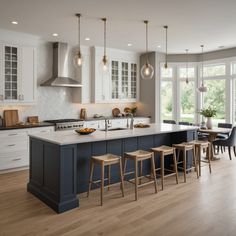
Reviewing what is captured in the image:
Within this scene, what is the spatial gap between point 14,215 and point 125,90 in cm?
543

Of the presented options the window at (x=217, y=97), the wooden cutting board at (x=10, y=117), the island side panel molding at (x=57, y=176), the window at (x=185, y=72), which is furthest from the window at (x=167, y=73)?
the island side panel molding at (x=57, y=176)

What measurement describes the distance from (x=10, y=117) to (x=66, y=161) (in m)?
2.94

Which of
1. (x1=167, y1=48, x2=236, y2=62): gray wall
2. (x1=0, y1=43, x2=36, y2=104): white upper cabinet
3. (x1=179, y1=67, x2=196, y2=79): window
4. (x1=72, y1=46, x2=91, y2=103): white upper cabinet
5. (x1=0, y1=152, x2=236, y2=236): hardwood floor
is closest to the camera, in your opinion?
(x1=0, y1=152, x2=236, y2=236): hardwood floor

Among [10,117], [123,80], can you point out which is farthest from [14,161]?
[123,80]

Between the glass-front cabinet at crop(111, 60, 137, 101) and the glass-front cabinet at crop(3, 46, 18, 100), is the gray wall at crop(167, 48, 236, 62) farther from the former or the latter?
the glass-front cabinet at crop(3, 46, 18, 100)

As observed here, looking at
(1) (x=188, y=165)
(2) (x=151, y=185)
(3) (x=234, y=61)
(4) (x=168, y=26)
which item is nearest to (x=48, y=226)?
(2) (x=151, y=185)

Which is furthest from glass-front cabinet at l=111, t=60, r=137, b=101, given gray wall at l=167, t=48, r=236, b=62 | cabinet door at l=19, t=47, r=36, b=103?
cabinet door at l=19, t=47, r=36, b=103

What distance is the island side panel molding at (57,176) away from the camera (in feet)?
11.4

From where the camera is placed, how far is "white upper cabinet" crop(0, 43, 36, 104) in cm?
555

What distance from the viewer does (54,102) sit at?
6.86 metres

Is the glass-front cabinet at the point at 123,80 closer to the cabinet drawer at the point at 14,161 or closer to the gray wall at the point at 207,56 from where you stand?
the gray wall at the point at 207,56

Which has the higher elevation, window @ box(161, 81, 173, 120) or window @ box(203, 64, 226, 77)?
window @ box(203, 64, 226, 77)

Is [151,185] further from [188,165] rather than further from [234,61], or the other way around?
[234,61]

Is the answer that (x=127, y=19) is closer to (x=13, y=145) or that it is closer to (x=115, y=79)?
(x=115, y=79)
